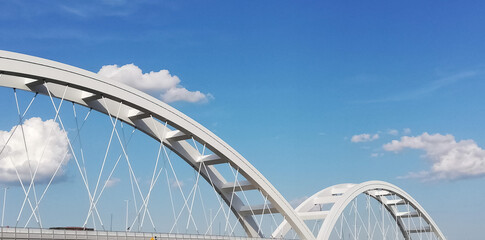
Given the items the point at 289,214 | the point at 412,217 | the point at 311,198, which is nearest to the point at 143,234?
the point at 289,214

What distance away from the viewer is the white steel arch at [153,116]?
31.6 metres

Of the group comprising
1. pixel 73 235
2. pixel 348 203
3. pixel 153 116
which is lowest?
pixel 73 235

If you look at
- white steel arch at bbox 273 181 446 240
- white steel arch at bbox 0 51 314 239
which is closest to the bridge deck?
white steel arch at bbox 0 51 314 239

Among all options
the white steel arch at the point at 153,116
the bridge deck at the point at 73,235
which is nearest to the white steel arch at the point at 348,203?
the white steel arch at the point at 153,116

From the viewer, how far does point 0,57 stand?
29094 millimetres

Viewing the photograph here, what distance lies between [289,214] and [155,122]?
42.2 feet

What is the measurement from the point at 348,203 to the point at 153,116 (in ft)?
77.7

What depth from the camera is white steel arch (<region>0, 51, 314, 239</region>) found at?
104ft

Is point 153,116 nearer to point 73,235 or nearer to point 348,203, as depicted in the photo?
point 73,235

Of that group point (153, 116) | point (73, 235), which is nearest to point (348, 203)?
point (153, 116)

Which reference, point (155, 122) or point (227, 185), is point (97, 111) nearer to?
point (155, 122)

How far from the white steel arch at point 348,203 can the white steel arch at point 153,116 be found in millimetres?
2981

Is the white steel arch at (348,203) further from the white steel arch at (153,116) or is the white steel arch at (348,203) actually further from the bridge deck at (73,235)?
the bridge deck at (73,235)

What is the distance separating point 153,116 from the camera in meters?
38.6
